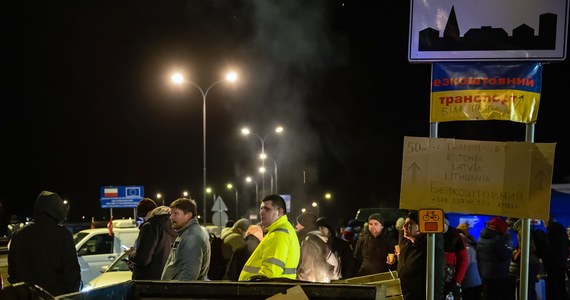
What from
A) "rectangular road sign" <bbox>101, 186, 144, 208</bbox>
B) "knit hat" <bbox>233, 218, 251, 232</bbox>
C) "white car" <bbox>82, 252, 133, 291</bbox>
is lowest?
"rectangular road sign" <bbox>101, 186, 144, 208</bbox>

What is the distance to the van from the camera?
1258cm

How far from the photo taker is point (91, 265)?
41.3ft

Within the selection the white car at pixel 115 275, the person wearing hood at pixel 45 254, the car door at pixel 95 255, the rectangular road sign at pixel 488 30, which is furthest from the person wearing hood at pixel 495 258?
the car door at pixel 95 255

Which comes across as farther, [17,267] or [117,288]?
[17,267]

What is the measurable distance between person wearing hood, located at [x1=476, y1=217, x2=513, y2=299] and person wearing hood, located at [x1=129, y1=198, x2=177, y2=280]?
520cm

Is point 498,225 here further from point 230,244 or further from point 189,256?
point 189,256

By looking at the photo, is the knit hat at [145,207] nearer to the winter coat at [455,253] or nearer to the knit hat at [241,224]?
the knit hat at [241,224]

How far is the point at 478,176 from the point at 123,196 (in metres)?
25.6

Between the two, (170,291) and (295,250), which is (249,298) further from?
(295,250)

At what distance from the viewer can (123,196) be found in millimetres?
28312

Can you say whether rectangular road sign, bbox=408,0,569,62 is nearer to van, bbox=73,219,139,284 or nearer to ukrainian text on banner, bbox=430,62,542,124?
ukrainian text on banner, bbox=430,62,542,124

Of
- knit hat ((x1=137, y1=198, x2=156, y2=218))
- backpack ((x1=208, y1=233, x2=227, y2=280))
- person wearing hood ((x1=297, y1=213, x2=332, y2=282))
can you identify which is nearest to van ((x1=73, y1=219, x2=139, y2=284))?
backpack ((x1=208, y1=233, x2=227, y2=280))

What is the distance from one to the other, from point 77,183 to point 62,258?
91199 mm

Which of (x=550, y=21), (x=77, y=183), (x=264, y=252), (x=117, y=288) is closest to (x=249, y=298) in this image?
(x=117, y=288)
